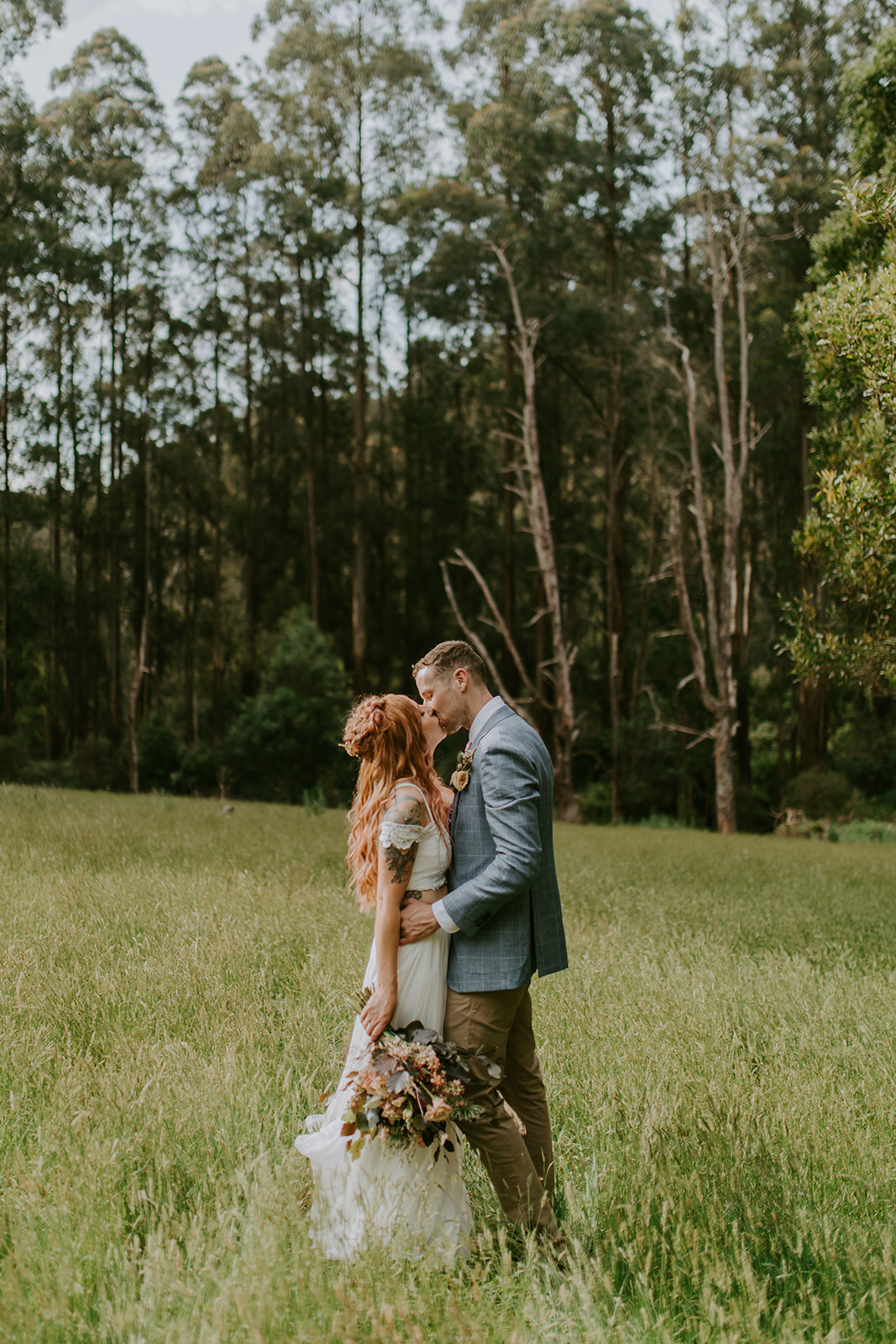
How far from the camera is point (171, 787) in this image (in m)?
29.9

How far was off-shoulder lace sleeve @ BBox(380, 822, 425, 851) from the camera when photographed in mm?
3107

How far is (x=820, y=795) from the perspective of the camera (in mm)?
25438

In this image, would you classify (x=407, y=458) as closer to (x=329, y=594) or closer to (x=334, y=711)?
(x=329, y=594)

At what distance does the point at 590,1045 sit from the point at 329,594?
1308 inches

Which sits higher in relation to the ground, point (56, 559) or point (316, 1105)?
point (56, 559)

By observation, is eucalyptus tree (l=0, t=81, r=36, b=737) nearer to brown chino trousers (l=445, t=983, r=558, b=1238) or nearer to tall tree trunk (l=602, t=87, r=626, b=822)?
tall tree trunk (l=602, t=87, r=626, b=822)

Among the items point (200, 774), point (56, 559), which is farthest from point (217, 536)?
point (200, 774)

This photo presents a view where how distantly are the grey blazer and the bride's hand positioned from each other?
217mm

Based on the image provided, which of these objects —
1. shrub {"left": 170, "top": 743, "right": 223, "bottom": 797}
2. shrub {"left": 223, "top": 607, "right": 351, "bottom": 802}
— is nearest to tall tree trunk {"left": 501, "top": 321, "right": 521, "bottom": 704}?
shrub {"left": 223, "top": 607, "right": 351, "bottom": 802}

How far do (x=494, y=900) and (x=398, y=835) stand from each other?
36 cm

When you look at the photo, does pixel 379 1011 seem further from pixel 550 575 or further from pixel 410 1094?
pixel 550 575

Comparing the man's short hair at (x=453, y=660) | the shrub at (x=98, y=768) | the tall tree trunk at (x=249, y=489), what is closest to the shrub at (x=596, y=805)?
the tall tree trunk at (x=249, y=489)

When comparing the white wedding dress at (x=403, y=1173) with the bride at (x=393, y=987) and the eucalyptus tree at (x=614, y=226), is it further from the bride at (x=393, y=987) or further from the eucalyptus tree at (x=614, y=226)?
the eucalyptus tree at (x=614, y=226)

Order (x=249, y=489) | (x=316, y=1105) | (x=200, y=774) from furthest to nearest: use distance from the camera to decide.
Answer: (x=249, y=489) < (x=200, y=774) < (x=316, y=1105)
